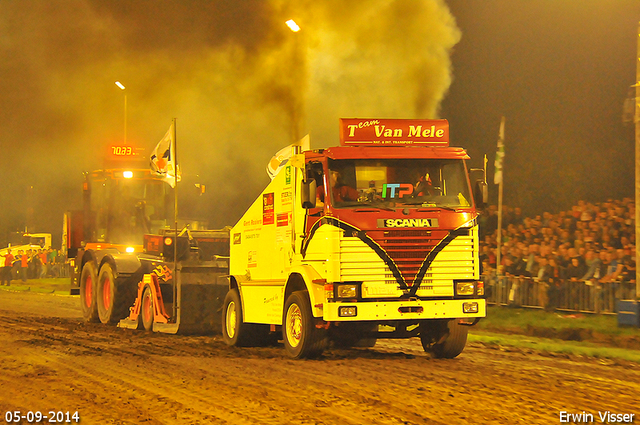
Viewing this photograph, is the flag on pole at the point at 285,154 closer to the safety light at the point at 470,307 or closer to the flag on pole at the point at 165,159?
the flag on pole at the point at 165,159

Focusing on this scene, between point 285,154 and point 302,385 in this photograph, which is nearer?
point 302,385

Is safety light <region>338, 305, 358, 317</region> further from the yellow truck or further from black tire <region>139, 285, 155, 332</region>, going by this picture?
black tire <region>139, 285, 155, 332</region>

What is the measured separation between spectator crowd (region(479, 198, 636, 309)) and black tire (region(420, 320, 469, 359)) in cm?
459

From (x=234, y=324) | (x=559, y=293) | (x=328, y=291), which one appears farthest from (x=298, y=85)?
(x=328, y=291)

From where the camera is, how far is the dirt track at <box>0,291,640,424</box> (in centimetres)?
723

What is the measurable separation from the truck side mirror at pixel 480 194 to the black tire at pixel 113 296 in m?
9.45

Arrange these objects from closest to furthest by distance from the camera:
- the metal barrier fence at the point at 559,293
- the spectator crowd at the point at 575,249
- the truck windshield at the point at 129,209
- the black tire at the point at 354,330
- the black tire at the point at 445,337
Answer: the black tire at the point at 354,330
the black tire at the point at 445,337
the metal barrier fence at the point at 559,293
the spectator crowd at the point at 575,249
the truck windshield at the point at 129,209

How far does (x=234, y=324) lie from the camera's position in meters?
14.0

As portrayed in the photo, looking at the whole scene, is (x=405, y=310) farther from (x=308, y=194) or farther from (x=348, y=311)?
(x=308, y=194)

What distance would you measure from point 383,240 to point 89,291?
11.5 m

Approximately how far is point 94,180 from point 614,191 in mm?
13361

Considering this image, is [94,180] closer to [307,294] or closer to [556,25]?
[307,294]

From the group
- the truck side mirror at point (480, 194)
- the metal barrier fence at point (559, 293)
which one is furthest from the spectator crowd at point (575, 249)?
the truck side mirror at point (480, 194)

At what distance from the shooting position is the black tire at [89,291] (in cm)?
1930
